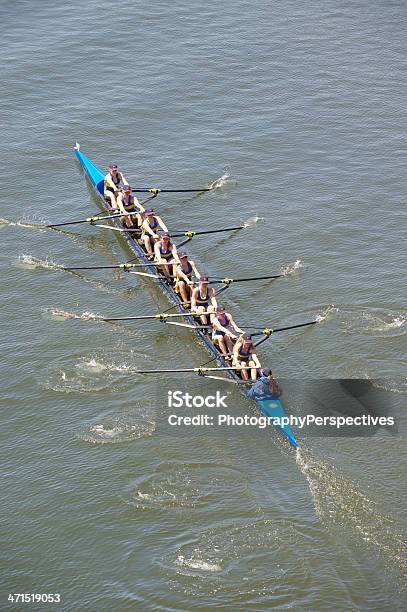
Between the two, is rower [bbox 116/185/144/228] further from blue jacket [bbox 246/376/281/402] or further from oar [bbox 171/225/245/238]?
blue jacket [bbox 246/376/281/402]

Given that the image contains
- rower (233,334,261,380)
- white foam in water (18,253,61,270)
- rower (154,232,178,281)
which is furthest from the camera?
white foam in water (18,253,61,270)

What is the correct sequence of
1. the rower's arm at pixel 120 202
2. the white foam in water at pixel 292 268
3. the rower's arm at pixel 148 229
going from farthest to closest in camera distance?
the rower's arm at pixel 120 202 < the rower's arm at pixel 148 229 < the white foam in water at pixel 292 268

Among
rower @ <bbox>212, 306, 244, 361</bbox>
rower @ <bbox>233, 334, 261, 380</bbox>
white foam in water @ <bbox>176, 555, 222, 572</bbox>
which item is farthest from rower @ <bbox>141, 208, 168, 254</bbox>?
white foam in water @ <bbox>176, 555, 222, 572</bbox>

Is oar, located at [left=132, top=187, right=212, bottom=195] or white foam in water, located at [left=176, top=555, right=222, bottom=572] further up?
oar, located at [left=132, top=187, right=212, bottom=195]

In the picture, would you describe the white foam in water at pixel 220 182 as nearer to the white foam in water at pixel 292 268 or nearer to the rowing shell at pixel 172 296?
the rowing shell at pixel 172 296

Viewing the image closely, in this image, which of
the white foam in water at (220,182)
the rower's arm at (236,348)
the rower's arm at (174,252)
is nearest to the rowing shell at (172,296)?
the rower's arm at (236,348)

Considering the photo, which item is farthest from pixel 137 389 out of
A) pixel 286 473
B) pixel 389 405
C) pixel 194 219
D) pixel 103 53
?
pixel 103 53

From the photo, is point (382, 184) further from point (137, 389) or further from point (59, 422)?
point (59, 422)
